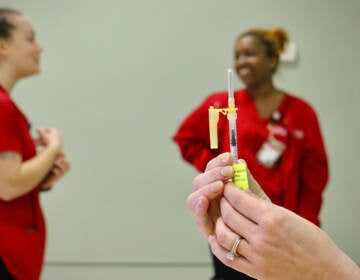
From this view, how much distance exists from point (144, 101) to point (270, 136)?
1389 millimetres

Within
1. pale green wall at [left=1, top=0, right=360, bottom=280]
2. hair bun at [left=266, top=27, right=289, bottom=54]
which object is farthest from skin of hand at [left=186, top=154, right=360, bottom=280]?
pale green wall at [left=1, top=0, right=360, bottom=280]

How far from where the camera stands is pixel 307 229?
53cm

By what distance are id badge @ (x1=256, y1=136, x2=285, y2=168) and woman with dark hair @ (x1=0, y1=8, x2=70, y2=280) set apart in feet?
2.22

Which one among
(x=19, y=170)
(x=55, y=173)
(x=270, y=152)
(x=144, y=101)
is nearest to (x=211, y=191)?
(x=270, y=152)

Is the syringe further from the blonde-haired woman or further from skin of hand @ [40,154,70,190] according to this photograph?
skin of hand @ [40,154,70,190]

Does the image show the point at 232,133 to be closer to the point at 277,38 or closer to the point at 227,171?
the point at 227,171

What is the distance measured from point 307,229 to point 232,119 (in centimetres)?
17

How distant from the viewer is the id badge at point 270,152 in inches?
36.0

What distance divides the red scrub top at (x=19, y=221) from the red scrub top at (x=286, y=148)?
477mm

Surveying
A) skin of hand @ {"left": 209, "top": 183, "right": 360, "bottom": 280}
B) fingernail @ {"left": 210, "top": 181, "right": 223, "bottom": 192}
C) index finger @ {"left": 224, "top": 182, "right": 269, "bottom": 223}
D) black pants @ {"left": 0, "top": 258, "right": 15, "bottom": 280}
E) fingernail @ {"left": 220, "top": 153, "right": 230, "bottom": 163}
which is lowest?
black pants @ {"left": 0, "top": 258, "right": 15, "bottom": 280}

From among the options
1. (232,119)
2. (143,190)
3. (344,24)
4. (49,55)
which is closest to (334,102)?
(344,24)

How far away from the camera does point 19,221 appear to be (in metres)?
1.27

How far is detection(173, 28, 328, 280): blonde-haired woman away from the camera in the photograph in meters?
0.89

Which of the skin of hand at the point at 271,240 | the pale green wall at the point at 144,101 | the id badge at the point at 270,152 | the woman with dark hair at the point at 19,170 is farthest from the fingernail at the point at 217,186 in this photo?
the pale green wall at the point at 144,101
